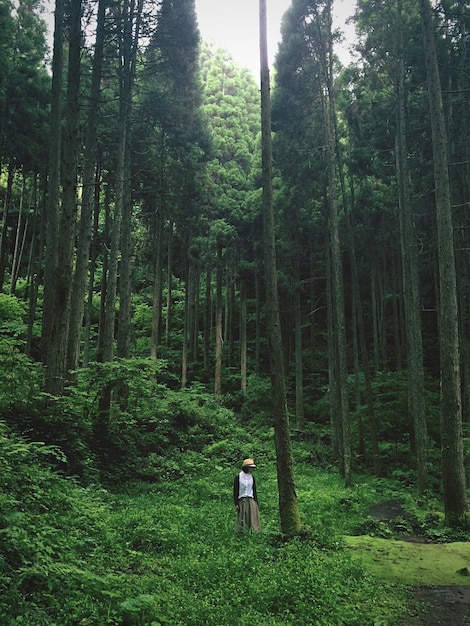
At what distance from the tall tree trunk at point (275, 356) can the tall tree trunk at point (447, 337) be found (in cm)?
346

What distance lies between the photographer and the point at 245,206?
2336cm

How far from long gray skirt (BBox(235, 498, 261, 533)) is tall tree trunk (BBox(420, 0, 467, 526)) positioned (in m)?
3.82

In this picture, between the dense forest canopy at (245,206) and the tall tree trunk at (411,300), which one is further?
the tall tree trunk at (411,300)

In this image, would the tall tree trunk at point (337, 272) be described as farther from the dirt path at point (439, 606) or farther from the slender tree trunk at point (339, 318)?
the dirt path at point (439, 606)

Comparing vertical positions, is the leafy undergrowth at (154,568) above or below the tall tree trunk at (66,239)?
below

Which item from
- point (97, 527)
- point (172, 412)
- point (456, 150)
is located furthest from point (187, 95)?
point (97, 527)

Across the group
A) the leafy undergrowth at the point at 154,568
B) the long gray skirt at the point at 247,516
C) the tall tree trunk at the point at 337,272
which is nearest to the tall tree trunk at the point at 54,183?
the leafy undergrowth at the point at 154,568

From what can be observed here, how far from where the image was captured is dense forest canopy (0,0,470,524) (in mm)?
10102

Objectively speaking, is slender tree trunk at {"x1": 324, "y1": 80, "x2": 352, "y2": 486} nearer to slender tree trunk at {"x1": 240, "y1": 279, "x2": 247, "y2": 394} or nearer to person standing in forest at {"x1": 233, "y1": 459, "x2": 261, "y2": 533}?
person standing in forest at {"x1": 233, "y1": 459, "x2": 261, "y2": 533}

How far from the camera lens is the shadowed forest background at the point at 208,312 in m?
5.67

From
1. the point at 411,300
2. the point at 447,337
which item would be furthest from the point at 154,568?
the point at 411,300

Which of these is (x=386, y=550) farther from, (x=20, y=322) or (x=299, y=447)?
(x=20, y=322)

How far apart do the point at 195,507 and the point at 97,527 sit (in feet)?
11.9

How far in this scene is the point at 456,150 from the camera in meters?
16.3
